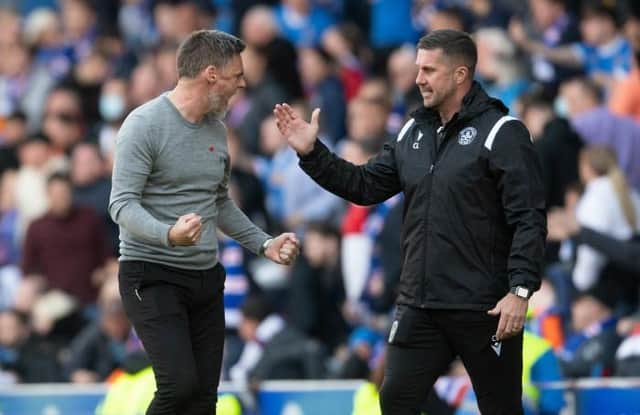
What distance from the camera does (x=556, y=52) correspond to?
13.7 metres

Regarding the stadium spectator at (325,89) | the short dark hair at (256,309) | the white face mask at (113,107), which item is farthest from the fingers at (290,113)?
the white face mask at (113,107)

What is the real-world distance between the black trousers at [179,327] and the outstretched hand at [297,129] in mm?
698

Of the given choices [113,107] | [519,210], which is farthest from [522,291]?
[113,107]

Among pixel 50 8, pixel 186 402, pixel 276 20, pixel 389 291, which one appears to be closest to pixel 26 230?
pixel 276 20

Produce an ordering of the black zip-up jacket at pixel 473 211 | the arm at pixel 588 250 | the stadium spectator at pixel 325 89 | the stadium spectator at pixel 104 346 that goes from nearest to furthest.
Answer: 1. the black zip-up jacket at pixel 473 211
2. the arm at pixel 588 250
3. the stadium spectator at pixel 104 346
4. the stadium spectator at pixel 325 89

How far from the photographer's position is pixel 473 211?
716 cm

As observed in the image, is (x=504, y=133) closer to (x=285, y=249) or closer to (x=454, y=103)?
(x=454, y=103)

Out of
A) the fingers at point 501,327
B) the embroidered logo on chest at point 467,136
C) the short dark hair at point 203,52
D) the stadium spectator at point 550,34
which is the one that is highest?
the stadium spectator at point 550,34

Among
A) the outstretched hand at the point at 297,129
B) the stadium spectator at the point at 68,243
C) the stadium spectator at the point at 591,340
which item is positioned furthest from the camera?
the stadium spectator at the point at 68,243

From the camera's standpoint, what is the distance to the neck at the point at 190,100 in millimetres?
7262

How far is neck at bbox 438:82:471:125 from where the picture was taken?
735 cm

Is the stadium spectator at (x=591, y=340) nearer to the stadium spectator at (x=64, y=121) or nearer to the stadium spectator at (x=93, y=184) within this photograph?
the stadium spectator at (x=93, y=184)

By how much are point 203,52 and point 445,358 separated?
1806 mm

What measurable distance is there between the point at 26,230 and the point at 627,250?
664 cm
